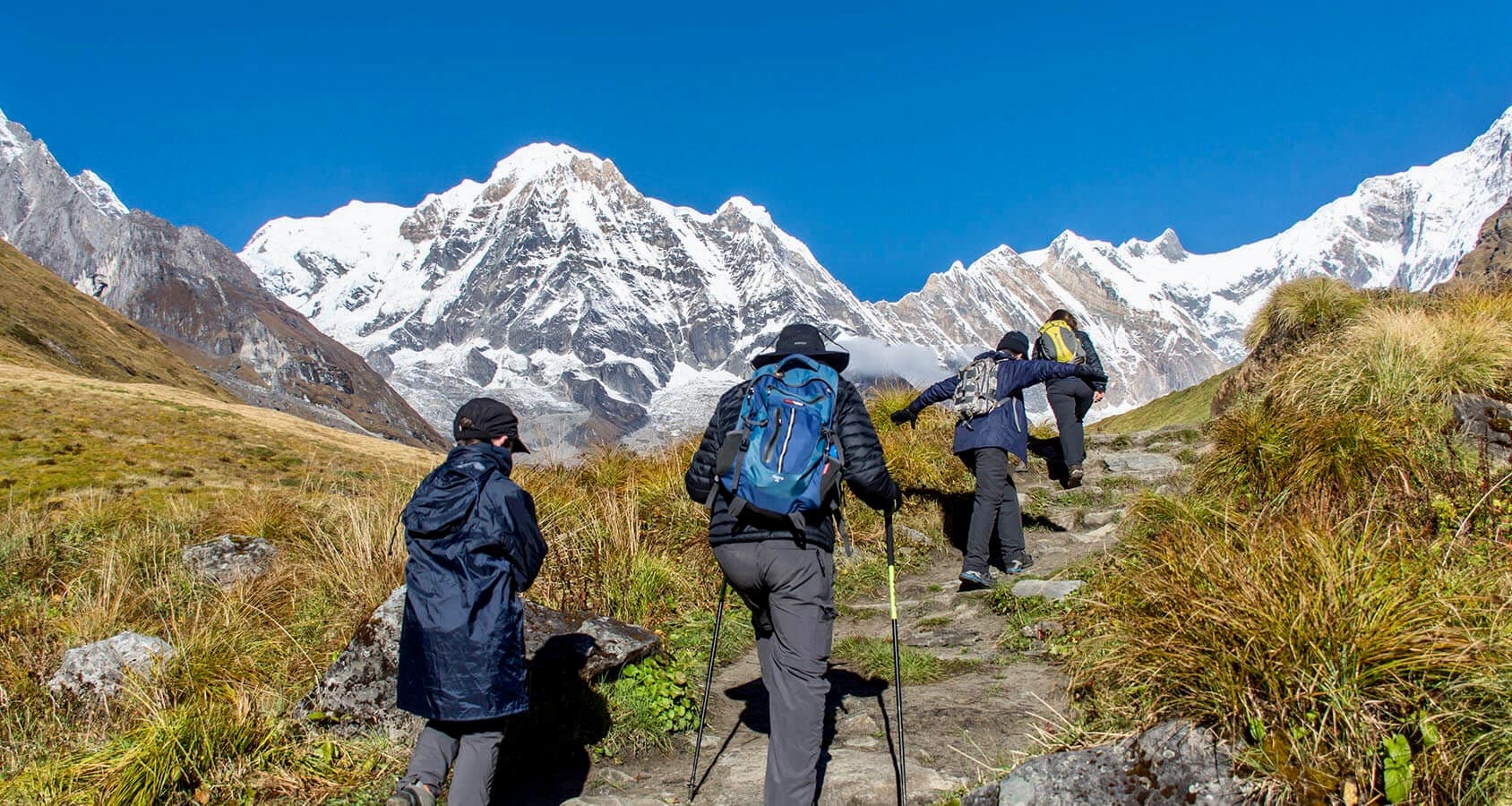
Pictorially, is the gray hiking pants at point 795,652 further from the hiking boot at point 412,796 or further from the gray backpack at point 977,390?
the gray backpack at point 977,390

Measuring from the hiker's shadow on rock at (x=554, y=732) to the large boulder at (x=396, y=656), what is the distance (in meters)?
0.01

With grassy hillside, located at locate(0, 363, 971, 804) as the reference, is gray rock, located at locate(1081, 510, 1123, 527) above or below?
above

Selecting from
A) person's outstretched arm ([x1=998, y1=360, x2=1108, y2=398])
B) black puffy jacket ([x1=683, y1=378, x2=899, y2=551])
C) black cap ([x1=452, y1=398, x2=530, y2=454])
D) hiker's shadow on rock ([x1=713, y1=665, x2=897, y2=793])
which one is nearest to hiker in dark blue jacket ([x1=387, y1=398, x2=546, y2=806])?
black cap ([x1=452, y1=398, x2=530, y2=454])

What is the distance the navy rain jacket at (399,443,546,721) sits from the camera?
150 inches

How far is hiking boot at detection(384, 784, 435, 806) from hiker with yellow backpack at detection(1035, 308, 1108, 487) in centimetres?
731

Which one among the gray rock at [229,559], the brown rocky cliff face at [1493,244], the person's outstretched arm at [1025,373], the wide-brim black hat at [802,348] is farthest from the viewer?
the brown rocky cliff face at [1493,244]

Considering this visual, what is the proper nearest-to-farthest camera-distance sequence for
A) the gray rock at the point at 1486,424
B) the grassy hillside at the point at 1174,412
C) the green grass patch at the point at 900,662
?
1. the green grass patch at the point at 900,662
2. the gray rock at the point at 1486,424
3. the grassy hillside at the point at 1174,412

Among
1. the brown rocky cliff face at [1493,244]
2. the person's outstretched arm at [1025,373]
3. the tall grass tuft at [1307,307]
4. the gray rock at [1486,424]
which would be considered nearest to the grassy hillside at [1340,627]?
the gray rock at [1486,424]

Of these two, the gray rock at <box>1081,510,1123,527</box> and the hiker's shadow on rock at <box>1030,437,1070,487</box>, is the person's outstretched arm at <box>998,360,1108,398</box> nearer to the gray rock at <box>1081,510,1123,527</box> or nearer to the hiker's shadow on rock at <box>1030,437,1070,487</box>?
the gray rock at <box>1081,510,1123,527</box>

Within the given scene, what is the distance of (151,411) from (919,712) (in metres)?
19.6

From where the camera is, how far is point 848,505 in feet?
31.9

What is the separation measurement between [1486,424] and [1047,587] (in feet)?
10.4

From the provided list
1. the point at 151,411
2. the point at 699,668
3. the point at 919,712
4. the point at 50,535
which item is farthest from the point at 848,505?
the point at 151,411

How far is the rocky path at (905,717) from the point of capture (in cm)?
409
